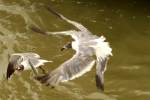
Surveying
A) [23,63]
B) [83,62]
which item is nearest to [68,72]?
[83,62]

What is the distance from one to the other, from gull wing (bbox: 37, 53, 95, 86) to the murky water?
5.83 feet

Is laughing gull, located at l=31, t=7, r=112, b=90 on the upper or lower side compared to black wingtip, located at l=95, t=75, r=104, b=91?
upper

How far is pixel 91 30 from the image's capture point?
6.72m

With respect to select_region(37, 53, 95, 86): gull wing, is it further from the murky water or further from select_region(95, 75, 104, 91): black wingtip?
the murky water

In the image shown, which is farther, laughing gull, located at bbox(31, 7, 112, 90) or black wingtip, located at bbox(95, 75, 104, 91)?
black wingtip, located at bbox(95, 75, 104, 91)

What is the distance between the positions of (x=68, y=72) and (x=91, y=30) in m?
3.45

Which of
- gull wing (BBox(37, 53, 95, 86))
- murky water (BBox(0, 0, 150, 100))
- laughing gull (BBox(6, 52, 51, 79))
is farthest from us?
murky water (BBox(0, 0, 150, 100))

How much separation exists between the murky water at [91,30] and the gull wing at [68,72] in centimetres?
178

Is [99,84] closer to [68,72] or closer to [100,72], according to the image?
[100,72]

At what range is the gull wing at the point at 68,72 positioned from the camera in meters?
3.24

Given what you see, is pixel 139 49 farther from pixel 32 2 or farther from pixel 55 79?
Answer: pixel 55 79

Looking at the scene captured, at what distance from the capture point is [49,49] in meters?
6.10

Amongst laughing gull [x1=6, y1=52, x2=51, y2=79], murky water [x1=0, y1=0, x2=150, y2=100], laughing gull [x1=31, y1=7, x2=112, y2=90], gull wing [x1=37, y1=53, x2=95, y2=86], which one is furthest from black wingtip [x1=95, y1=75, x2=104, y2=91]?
murky water [x1=0, y1=0, x2=150, y2=100]

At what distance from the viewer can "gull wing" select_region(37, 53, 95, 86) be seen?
10.6 feet
